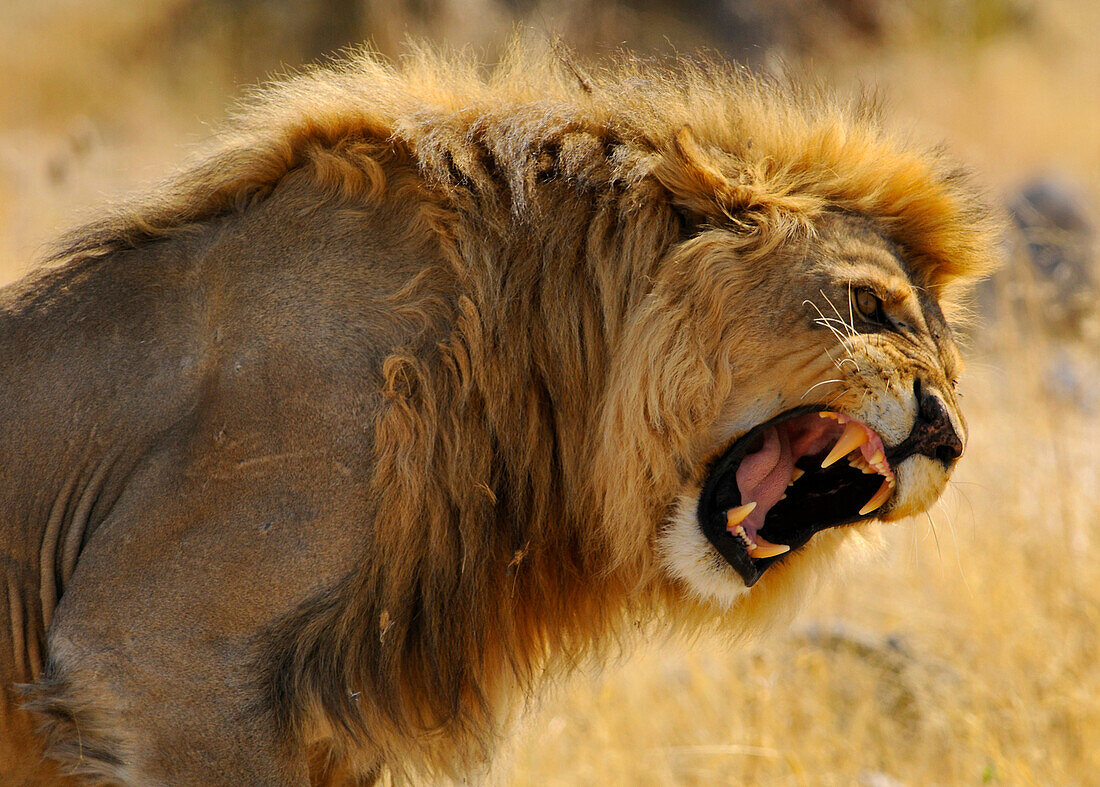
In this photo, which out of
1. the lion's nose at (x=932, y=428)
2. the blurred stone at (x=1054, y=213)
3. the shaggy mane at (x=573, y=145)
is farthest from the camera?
the blurred stone at (x=1054, y=213)

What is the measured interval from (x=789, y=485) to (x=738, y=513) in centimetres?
19

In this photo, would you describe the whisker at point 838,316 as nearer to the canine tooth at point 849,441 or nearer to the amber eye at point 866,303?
the amber eye at point 866,303

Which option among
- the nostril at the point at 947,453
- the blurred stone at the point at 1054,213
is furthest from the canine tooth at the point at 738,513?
the blurred stone at the point at 1054,213

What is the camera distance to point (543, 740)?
4402 millimetres

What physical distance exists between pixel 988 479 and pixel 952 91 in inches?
513

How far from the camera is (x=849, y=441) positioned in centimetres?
245

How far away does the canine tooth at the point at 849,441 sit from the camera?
8.02 ft

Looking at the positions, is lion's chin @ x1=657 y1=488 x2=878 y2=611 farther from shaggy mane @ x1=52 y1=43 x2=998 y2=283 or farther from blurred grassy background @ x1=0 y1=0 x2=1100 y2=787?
shaggy mane @ x1=52 y1=43 x2=998 y2=283

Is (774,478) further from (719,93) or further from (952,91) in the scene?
(952,91)

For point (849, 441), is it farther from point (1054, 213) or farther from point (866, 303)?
point (1054, 213)

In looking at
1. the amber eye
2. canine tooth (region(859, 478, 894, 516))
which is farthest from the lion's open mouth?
the amber eye

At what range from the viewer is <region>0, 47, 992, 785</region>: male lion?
2221 mm

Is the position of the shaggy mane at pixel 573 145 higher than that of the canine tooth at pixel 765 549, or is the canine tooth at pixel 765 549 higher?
the shaggy mane at pixel 573 145

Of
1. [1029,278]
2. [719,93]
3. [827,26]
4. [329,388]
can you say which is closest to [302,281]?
[329,388]
